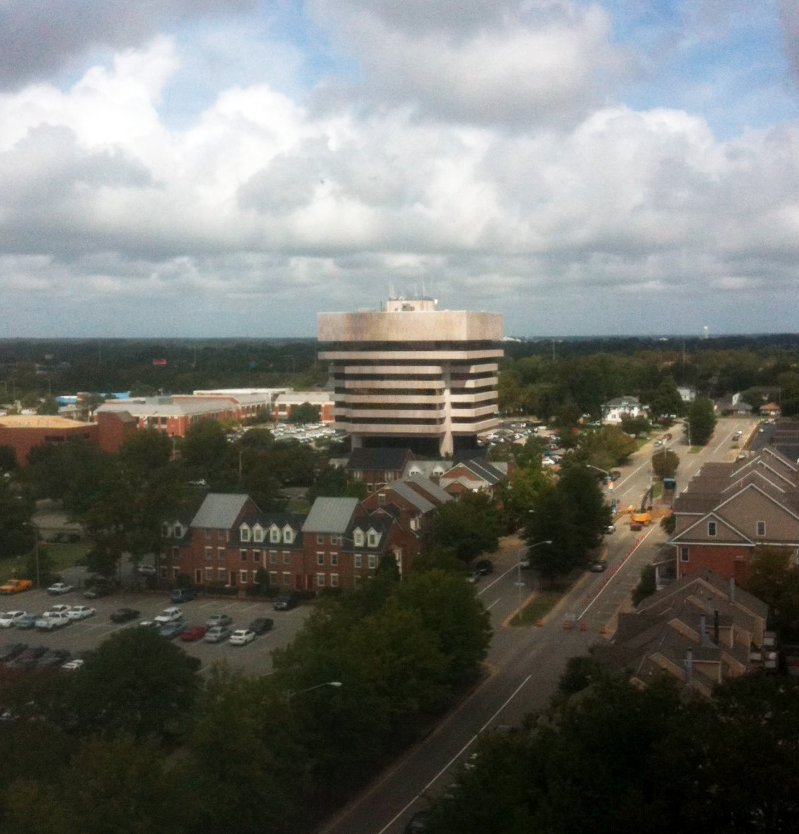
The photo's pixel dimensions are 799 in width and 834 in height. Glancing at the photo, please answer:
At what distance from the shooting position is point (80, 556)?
53156 mm

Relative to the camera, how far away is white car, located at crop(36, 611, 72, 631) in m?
39.1

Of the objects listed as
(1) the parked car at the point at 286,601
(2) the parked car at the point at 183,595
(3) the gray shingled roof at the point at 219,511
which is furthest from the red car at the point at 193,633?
(3) the gray shingled roof at the point at 219,511

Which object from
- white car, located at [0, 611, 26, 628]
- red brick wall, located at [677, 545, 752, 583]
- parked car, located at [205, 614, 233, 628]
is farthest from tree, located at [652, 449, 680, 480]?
white car, located at [0, 611, 26, 628]

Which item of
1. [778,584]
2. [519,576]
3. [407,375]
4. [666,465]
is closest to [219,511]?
[519,576]

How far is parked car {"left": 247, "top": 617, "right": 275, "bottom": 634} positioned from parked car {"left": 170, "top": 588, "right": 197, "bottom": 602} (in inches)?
227

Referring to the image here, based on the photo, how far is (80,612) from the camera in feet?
134

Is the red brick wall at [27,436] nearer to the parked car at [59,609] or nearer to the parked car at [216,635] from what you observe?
the parked car at [59,609]

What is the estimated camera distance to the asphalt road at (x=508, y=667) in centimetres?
2398

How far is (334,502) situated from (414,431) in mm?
41813

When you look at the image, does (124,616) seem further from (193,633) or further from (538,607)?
(538,607)

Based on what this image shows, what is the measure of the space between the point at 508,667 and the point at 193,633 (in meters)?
11.9

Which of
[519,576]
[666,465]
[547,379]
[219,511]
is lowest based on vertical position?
[519,576]

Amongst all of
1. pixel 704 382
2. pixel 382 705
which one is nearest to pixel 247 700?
pixel 382 705

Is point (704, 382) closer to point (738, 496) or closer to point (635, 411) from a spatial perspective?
point (635, 411)
